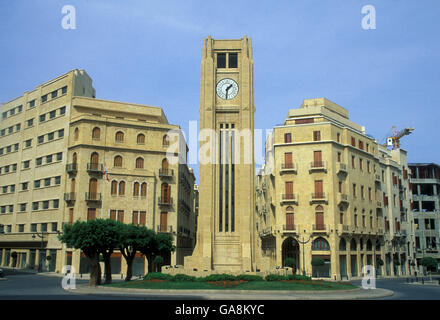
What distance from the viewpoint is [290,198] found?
60562 millimetres

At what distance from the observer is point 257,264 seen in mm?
49469

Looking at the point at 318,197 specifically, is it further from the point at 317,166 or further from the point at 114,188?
the point at 114,188

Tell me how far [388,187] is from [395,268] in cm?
1369

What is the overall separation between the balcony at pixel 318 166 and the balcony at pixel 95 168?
29501 millimetres

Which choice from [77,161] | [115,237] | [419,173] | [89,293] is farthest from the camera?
[419,173]

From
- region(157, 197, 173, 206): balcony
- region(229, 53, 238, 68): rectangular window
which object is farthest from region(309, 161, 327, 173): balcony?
region(157, 197, 173, 206): balcony

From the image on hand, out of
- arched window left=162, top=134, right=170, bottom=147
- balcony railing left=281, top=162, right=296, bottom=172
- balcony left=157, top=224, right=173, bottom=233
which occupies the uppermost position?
arched window left=162, top=134, right=170, bottom=147

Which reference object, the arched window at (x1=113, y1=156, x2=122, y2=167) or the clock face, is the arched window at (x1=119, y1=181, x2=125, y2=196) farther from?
the clock face

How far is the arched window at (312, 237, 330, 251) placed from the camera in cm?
5862

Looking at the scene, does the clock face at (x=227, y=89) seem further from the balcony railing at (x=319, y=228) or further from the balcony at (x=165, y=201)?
the balcony railing at (x=319, y=228)

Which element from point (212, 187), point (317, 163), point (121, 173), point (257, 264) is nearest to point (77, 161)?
point (121, 173)

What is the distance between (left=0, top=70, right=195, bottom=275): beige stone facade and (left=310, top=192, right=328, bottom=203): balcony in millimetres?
19670

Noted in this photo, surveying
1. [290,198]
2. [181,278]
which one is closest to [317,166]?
[290,198]
